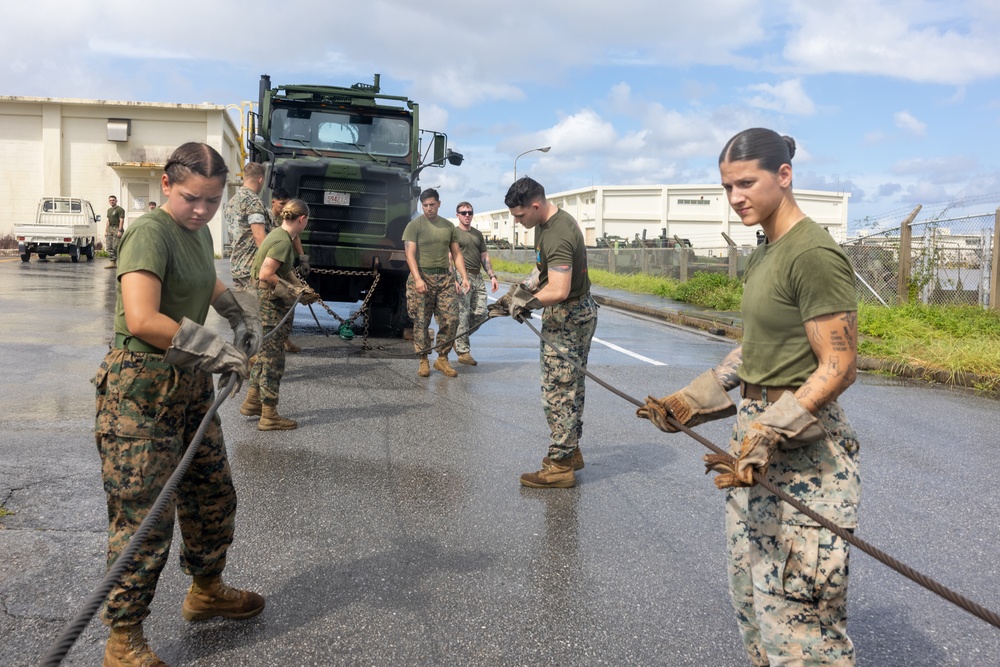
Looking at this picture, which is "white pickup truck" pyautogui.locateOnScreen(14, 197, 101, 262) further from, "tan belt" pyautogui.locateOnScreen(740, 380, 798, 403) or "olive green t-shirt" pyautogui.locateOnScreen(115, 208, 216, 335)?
"tan belt" pyautogui.locateOnScreen(740, 380, 798, 403)

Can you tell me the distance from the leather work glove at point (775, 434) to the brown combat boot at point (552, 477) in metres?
3.11

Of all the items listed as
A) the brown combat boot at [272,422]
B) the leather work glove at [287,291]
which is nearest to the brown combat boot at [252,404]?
the brown combat boot at [272,422]

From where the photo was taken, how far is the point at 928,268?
1491 centimetres

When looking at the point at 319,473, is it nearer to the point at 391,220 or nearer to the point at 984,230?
the point at 391,220

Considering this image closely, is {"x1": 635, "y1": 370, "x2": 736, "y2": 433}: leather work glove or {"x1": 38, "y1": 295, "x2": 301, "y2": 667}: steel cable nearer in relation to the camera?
{"x1": 38, "y1": 295, "x2": 301, "y2": 667}: steel cable

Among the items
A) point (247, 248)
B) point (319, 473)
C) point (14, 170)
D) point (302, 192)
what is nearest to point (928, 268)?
point (302, 192)

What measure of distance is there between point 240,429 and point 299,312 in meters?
9.59

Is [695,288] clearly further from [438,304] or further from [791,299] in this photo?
[791,299]

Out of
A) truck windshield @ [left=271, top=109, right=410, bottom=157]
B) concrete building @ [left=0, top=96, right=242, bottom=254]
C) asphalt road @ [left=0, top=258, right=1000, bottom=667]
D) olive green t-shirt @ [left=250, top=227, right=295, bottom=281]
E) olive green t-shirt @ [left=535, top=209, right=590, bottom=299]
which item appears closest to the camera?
asphalt road @ [left=0, top=258, right=1000, bottom=667]

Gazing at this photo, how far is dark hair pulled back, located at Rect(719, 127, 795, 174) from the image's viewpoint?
2676 millimetres

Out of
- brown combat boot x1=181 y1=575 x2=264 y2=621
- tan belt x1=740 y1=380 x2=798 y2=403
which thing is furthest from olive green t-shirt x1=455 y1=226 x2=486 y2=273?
tan belt x1=740 y1=380 x2=798 y2=403

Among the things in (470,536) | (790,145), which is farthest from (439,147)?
(790,145)

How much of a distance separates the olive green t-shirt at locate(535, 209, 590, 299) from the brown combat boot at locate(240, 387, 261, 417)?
2.99m

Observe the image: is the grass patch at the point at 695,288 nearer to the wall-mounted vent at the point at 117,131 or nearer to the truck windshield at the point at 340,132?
the truck windshield at the point at 340,132
